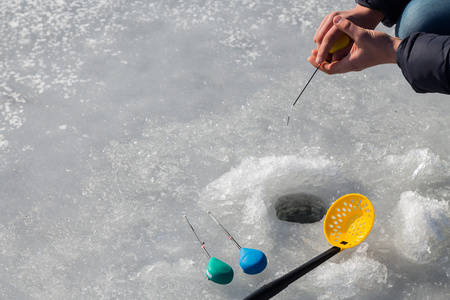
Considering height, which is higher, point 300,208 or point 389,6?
point 389,6

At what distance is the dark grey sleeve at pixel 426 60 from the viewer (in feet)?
3.43

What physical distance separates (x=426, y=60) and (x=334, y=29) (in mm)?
238

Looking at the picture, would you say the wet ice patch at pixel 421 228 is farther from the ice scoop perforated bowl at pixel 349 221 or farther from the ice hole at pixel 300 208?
the ice hole at pixel 300 208

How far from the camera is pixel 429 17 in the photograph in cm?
124

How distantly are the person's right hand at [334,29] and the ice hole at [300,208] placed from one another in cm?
33

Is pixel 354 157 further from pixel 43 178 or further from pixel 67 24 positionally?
pixel 67 24

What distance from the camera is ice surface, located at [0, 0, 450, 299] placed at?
1.13 meters

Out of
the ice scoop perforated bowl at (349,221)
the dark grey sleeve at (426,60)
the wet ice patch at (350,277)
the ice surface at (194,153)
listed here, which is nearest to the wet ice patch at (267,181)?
the ice surface at (194,153)

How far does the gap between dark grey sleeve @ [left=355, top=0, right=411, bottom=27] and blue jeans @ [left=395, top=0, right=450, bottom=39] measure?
8cm

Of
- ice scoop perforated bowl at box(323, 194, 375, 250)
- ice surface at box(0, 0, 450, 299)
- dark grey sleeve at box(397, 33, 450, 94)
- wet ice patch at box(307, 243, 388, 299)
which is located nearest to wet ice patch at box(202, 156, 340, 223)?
ice surface at box(0, 0, 450, 299)

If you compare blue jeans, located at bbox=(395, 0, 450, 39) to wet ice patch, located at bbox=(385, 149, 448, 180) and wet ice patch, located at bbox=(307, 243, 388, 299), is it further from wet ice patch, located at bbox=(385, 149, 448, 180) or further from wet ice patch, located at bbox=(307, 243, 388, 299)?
wet ice patch, located at bbox=(307, 243, 388, 299)

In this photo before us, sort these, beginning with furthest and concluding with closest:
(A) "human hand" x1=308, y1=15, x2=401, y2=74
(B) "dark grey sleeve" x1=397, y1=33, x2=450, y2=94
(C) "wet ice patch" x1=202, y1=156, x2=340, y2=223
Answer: (C) "wet ice patch" x1=202, y1=156, x2=340, y2=223 < (A) "human hand" x1=308, y1=15, x2=401, y2=74 < (B) "dark grey sleeve" x1=397, y1=33, x2=450, y2=94

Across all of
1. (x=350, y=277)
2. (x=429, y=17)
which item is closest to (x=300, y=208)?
(x=350, y=277)

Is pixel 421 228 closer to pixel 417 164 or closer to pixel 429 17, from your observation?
pixel 417 164
